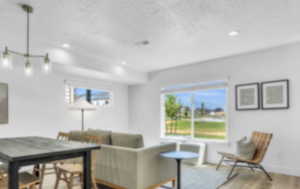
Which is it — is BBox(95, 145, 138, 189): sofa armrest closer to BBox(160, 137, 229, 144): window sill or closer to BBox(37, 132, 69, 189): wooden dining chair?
BBox(37, 132, 69, 189): wooden dining chair

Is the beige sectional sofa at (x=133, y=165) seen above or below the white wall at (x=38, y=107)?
below

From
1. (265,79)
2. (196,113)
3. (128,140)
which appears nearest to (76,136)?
(128,140)

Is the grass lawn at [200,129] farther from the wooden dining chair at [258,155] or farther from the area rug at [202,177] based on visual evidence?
the wooden dining chair at [258,155]

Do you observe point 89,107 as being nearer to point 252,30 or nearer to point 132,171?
point 132,171

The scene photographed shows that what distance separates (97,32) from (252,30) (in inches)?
103

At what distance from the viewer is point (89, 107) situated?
4828 mm

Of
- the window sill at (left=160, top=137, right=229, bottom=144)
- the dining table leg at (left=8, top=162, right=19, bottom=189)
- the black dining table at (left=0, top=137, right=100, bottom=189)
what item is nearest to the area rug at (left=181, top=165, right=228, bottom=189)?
the window sill at (left=160, top=137, right=229, bottom=144)

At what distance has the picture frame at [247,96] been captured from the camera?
432 cm

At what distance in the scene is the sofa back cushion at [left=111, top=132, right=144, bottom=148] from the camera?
3088 millimetres

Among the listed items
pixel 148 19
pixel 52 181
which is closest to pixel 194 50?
pixel 148 19

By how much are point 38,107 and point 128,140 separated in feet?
8.17

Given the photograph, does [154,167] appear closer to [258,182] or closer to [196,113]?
[258,182]

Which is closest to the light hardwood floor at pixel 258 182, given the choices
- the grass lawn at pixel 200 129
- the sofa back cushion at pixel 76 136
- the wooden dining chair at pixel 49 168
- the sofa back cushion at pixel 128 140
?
the wooden dining chair at pixel 49 168

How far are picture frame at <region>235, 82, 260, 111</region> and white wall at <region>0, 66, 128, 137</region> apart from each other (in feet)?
12.6
